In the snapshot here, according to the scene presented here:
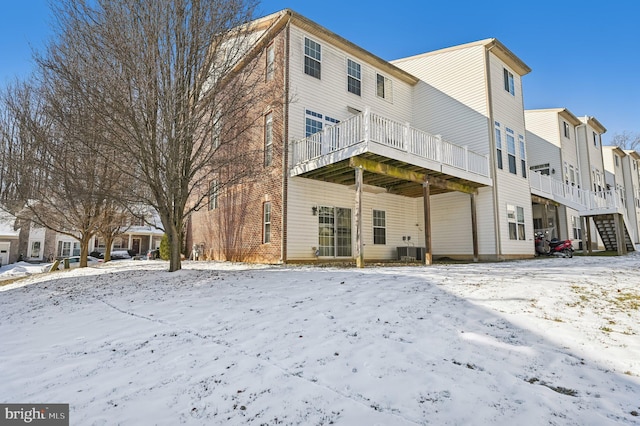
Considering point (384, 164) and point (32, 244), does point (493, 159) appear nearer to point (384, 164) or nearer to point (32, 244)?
point (384, 164)

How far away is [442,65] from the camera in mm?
16266

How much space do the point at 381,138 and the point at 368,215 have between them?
484 cm

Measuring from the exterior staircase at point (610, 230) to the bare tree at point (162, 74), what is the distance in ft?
61.2

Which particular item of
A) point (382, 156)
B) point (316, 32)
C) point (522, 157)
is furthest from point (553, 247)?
point (316, 32)

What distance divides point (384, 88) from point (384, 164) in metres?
6.43

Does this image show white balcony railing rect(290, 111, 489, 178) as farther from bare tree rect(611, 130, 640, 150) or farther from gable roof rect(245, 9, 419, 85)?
bare tree rect(611, 130, 640, 150)

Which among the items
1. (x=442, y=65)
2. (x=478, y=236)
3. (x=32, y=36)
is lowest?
(x=478, y=236)

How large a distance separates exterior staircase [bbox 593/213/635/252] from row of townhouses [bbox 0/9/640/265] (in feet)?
0.27

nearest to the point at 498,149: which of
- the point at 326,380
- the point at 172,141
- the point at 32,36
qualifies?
the point at 172,141

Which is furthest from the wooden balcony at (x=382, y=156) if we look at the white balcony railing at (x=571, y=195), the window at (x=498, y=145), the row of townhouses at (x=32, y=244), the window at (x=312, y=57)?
the row of townhouses at (x=32, y=244)

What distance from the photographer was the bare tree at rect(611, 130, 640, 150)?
3972cm

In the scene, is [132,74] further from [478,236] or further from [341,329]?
[478,236]

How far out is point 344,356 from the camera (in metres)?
3.53

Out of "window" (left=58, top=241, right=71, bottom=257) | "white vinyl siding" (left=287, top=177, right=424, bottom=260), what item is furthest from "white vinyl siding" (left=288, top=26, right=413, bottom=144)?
"window" (left=58, top=241, right=71, bottom=257)
